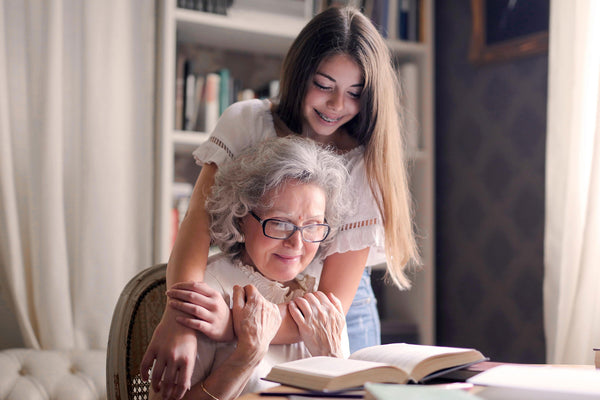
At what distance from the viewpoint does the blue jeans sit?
5.33 ft

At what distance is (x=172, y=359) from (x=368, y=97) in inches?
28.9

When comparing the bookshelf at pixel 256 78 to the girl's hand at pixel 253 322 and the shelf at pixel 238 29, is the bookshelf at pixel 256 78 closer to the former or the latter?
the shelf at pixel 238 29

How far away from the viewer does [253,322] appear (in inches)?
42.5

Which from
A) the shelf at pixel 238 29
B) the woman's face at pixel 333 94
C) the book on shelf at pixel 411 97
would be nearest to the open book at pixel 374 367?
the woman's face at pixel 333 94

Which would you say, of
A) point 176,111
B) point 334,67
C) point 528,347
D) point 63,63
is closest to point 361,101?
point 334,67

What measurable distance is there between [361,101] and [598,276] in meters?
1.13

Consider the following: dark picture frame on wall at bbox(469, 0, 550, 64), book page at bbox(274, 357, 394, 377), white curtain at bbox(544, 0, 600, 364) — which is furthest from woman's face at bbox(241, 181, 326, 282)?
dark picture frame on wall at bbox(469, 0, 550, 64)

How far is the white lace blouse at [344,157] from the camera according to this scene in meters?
1.40

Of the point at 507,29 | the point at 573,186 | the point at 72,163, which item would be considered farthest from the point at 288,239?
the point at 507,29

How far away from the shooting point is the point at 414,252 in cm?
159

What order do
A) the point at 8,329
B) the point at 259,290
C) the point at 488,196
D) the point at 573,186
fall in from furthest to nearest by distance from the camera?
the point at 488,196 < the point at 8,329 < the point at 573,186 < the point at 259,290

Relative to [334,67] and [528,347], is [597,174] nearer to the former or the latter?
[528,347]

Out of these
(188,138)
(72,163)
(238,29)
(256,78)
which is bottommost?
(72,163)

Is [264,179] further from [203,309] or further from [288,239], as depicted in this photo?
[203,309]
